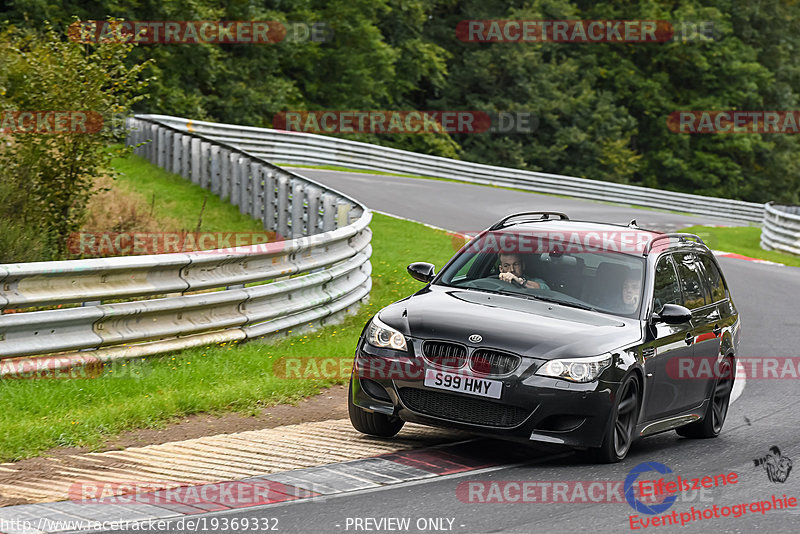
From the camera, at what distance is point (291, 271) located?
458 inches

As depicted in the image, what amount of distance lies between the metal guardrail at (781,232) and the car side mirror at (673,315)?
77.7 feet

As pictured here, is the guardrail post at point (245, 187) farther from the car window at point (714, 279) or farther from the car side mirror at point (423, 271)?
the car side mirror at point (423, 271)

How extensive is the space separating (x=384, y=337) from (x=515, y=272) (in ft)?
4.76

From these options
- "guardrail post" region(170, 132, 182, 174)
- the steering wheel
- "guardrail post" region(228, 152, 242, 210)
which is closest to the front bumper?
the steering wheel

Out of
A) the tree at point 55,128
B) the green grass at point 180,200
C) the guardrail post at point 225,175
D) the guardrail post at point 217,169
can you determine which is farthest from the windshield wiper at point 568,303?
the guardrail post at point 217,169

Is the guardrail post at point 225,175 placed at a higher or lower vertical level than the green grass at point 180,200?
higher

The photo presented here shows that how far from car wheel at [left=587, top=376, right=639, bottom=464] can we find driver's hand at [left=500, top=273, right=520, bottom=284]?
4.25 feet

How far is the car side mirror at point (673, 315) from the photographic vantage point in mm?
8266

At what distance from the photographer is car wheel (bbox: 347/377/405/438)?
8062 millimetres

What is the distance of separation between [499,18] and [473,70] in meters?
5.04

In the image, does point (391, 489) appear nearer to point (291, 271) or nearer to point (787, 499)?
point (787, 499)

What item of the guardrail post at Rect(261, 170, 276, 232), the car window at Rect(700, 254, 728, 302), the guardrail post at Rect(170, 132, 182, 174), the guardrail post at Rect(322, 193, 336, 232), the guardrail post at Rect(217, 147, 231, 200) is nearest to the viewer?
the car window at Rect(700, 254, 728, 302)

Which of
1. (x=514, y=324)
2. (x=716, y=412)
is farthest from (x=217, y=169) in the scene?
(x=514, y=324)

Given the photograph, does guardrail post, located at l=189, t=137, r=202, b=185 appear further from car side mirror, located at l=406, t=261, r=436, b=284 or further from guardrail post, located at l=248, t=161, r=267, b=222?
car side mirror, located at l=406, t=261, r=436, b=284
